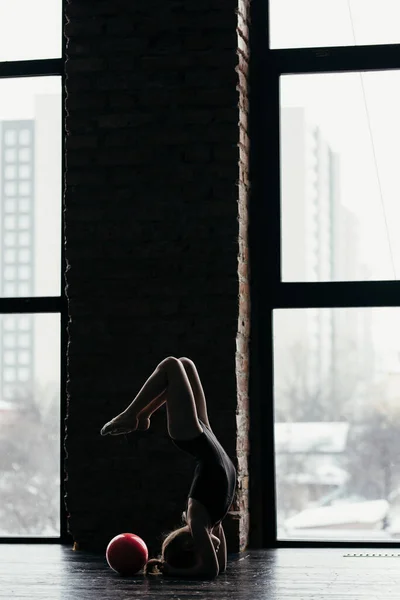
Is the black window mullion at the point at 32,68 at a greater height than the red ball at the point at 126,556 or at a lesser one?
greater

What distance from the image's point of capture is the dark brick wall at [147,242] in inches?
189

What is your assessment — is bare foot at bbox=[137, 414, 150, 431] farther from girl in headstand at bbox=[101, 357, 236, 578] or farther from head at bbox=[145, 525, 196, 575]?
head at bbox=[145, 525, 196, 575]

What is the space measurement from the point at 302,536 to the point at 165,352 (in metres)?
1.13

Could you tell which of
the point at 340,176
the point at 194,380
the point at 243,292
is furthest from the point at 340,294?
the point at 194,380

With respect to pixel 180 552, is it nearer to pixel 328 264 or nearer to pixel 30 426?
pixel 30 426

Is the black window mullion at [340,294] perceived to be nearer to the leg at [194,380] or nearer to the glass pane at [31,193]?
the leg at [194,380]

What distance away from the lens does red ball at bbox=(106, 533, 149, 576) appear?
402 centimetres

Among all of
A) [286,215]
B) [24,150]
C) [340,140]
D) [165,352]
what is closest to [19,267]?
[24,150]

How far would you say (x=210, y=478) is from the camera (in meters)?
4.02

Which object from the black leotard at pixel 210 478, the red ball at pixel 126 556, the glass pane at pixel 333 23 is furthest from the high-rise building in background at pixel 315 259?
the red ball at pixel 126 556

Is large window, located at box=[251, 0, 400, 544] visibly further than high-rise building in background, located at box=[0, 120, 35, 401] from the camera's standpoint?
No

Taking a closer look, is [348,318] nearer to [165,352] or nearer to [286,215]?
[286,215]

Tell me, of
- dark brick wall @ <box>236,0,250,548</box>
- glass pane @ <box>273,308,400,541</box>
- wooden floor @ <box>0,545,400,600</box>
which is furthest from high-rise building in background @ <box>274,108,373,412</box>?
wooden floor @ <box>0,545,400,600</box>

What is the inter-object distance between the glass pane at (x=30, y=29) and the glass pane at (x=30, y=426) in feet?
4.58
